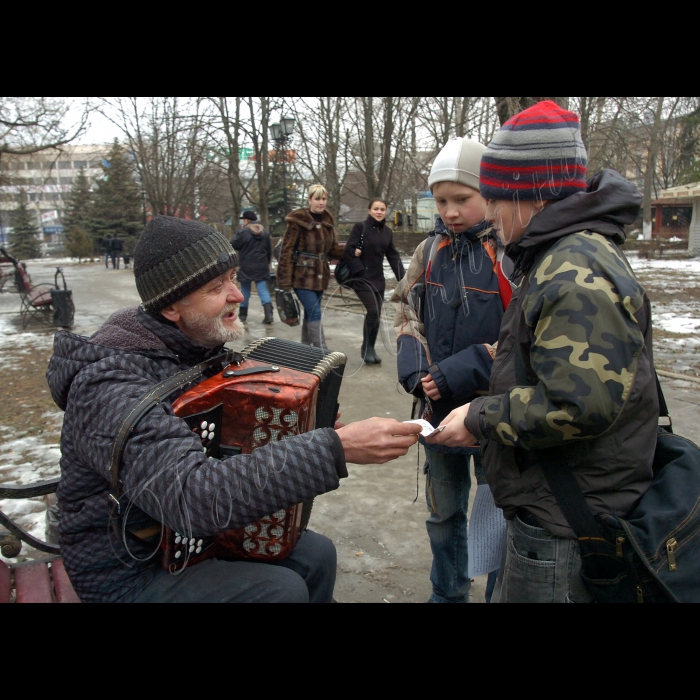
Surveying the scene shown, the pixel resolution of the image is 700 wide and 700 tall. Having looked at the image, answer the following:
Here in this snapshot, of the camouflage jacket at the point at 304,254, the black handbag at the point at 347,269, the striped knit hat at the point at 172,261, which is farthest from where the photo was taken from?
the camouflage jacket at the point at 304,254

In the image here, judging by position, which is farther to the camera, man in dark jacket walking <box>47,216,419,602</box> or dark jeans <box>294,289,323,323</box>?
dark jeans <box>294,289,323,323</box>

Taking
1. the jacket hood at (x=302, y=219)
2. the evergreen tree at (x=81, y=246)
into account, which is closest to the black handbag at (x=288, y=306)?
the jacket hood at (x=302, y=219)

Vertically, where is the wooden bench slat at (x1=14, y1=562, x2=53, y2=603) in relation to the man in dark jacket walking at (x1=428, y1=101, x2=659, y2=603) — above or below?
A: below

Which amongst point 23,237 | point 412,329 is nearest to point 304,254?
point 412,329

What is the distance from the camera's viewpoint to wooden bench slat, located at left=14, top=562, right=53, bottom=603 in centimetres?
212

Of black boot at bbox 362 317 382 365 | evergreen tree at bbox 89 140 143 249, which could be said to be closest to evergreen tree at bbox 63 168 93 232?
evergreen tree at bbox 89 140 143 249

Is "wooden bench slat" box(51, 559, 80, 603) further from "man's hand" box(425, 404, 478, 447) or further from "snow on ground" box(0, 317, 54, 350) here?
"snow on ground" box(0, 317, 54, 350)

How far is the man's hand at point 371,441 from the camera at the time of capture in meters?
1.70

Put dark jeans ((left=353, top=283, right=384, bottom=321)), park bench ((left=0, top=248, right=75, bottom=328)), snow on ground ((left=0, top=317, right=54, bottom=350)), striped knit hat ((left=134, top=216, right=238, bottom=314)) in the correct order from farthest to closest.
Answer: park bench ((left=0, top=248, right=75, bottom=328)) < snow on ground ((left=0, top=317, right=54, bottom=350)) < dark jeans ((left=353, top=283, right=384, bottom=321)) < striped knit hat ((left=134, top=216, right=238, bottom=314))

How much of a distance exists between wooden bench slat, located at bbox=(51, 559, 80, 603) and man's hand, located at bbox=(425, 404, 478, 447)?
4.63 ft

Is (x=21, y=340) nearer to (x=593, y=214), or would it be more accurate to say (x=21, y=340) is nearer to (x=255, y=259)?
(x=255, y=259)

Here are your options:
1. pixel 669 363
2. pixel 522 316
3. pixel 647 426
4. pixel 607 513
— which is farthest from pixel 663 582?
Answer: pixel 669 363

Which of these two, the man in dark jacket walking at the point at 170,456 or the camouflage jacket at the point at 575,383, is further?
the man in dark jacket walking at the point at 170,456

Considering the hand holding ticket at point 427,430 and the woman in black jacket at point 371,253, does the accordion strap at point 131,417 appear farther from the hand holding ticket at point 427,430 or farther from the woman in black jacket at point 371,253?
the woman in black jacket at point 371,253
